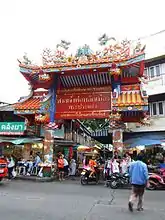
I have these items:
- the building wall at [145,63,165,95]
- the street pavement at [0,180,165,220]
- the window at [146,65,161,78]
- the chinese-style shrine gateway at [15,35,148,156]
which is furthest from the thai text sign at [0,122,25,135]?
the street pavement at [0,180,165,220]

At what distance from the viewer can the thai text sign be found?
20.4 metres

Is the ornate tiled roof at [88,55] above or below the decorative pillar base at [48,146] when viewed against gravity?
above

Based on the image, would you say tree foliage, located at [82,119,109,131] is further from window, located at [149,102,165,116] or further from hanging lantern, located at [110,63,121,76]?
hanging lantern, located at [110,63,121,76]

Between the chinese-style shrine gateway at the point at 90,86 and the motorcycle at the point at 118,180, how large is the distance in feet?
7.73

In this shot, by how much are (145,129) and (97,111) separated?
5980 millimetres

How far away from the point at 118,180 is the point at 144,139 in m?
5.32

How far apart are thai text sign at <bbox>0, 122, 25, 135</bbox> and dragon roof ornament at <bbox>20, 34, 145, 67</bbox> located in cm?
618

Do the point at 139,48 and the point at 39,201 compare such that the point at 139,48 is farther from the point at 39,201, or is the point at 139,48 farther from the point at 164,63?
the point at 39,201

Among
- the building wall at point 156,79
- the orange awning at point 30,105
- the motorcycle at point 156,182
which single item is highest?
the building wall at point 156,79

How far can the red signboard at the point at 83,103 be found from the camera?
1533 centimetres

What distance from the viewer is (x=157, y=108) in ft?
64.1

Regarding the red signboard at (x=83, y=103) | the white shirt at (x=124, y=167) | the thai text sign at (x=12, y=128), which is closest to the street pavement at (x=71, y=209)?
the white shirt at (x=124, y=167)

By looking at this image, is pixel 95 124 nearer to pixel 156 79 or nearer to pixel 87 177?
pixel 156 79

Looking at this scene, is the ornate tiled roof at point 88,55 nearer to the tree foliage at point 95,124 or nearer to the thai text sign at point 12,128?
the thai text sign at point 12,128
